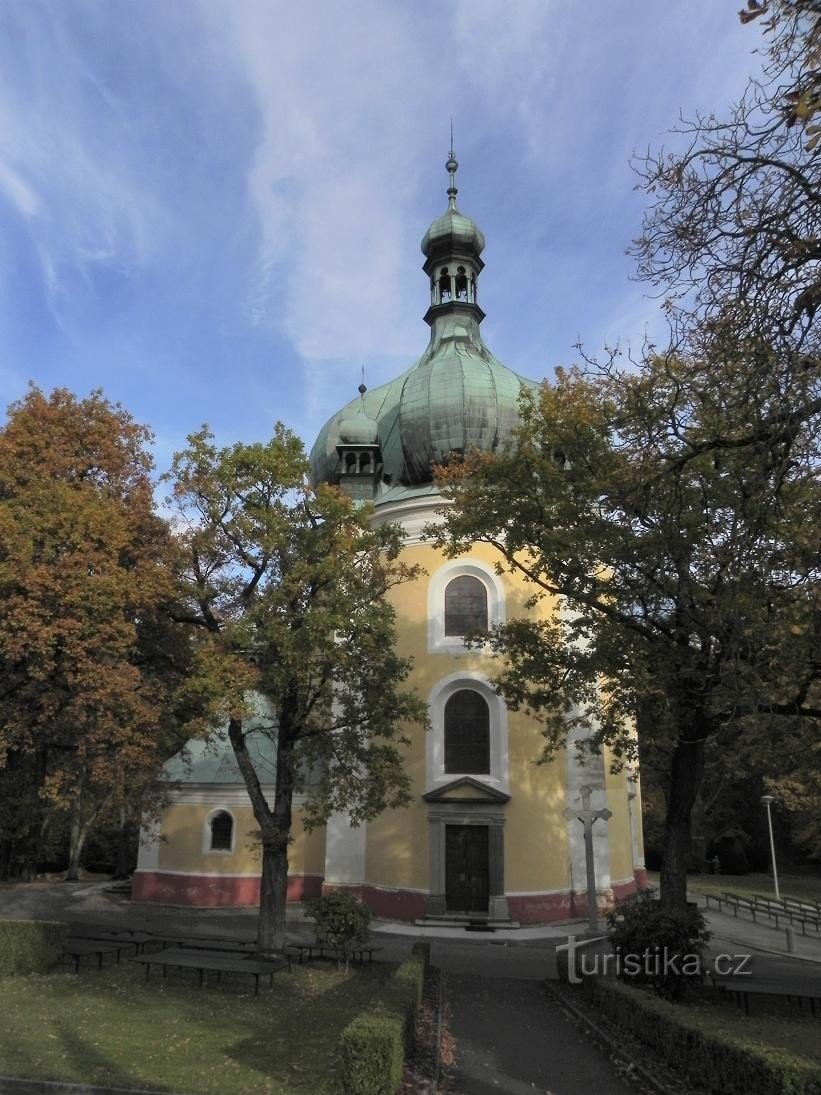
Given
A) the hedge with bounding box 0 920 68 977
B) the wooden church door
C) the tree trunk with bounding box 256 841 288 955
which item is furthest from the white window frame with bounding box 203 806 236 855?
the hedge with bounding box 0 920 68 977

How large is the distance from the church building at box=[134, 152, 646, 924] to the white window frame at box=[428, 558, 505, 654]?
4 cm

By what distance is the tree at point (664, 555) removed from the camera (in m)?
8.34

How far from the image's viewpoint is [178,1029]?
973 cm

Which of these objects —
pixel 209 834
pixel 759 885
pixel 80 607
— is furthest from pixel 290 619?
pixel 759 885

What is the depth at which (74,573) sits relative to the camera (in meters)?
14.0

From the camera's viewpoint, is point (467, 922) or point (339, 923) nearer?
point (339, 923)

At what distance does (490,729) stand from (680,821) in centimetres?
1052

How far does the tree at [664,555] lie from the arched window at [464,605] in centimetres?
690

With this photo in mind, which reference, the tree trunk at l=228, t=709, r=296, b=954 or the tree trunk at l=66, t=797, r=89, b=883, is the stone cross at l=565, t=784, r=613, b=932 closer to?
the tree trunk at l=228, t=709, r=296, b=954

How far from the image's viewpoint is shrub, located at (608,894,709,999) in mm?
11586

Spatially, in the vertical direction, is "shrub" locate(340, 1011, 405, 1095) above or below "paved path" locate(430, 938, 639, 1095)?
above

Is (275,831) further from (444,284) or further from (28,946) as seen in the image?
(444,284)

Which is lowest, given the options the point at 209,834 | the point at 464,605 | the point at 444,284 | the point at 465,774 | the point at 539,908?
the point at 539,908

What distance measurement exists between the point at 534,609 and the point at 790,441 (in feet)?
60.1
